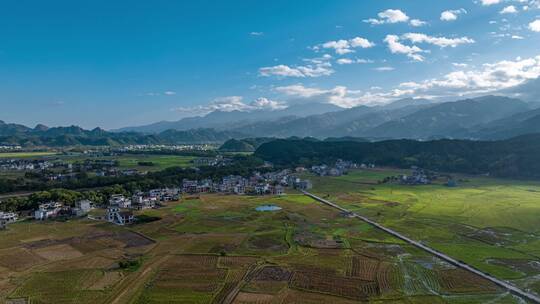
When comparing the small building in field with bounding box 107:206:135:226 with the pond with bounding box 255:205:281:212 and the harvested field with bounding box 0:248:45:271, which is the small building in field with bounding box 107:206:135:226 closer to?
the harvested field with bounding box 0:248:45:271

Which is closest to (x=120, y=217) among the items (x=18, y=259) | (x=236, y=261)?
(x=18, y=259)

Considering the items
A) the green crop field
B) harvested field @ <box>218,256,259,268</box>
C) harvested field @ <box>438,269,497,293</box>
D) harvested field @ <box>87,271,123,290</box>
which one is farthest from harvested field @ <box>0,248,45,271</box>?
the green crop field

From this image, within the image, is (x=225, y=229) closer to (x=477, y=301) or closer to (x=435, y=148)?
(x=477, y=301)

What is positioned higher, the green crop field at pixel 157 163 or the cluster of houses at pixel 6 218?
the green crop field at pixel 157 163

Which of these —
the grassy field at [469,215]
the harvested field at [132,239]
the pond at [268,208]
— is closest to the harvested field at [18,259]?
the harvested field at [132,239]

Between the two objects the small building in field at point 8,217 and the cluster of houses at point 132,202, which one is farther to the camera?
the cluster of houses at point 132,202

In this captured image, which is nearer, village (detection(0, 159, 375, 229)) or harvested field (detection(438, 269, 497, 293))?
harvested field (detection(438, 269, 497, 293))

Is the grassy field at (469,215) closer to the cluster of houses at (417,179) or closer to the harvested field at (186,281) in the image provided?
the cluster of houses at (417,179)
